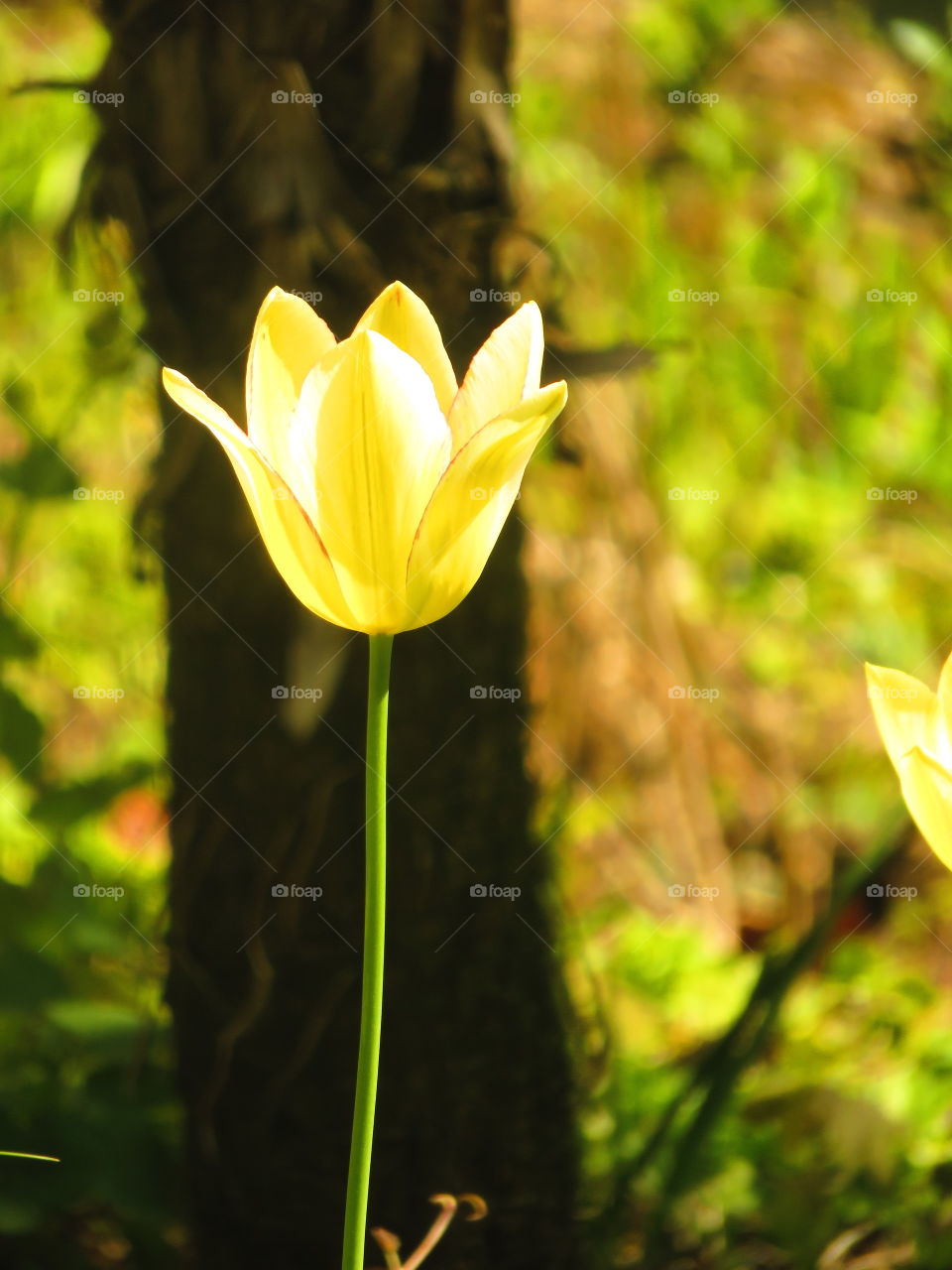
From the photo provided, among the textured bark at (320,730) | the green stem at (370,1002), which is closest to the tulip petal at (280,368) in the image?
the green stem at (370,1002)

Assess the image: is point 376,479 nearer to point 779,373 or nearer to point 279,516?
point 279,516

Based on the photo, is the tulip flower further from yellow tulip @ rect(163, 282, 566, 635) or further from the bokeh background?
the bokeh background

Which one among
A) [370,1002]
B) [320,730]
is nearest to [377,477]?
[370,1002]

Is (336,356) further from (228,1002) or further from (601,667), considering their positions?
(601,667)

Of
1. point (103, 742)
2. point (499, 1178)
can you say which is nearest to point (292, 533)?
point (499, 1178)

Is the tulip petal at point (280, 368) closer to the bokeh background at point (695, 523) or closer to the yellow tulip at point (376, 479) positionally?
the yellow tulip at point (376, 479)

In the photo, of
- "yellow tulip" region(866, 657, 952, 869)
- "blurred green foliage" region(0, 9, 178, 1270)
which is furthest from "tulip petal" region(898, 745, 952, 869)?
"blurred green foliage" region(0, 9, 178, 1270)
